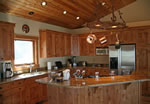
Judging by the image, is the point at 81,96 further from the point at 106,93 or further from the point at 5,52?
the point at 5,52

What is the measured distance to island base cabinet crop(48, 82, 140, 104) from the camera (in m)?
2.74

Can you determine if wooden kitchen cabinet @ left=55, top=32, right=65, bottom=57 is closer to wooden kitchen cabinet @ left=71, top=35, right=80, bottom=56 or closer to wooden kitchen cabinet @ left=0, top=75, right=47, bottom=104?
wooden kitchen cabinet @ left=71, top=35, right=80, bottom=56

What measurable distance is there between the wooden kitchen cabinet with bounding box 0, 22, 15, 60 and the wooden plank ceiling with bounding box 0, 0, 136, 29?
0.60 meters

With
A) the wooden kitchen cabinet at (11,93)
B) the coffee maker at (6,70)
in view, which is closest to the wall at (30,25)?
the coffee maker at (6,70)

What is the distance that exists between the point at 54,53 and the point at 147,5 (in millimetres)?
4279

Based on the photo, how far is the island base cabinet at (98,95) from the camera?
2742mm

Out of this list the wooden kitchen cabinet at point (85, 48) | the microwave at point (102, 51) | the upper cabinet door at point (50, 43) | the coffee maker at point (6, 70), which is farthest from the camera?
the wooden kitchen cabinet at point (85, 48)

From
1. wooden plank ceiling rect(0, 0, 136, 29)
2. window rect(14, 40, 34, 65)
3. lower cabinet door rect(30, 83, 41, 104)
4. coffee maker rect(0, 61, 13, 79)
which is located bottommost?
lower cabinet door rect(30, 83, 41, 104)

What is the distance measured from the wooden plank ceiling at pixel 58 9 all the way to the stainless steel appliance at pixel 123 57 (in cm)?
174

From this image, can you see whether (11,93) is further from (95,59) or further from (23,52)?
(95,59)

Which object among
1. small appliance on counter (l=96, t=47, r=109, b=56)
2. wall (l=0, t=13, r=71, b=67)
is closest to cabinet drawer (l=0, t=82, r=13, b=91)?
wall (l=0, t=13, r=71, b=67)

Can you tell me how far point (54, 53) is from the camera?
5.48 metres

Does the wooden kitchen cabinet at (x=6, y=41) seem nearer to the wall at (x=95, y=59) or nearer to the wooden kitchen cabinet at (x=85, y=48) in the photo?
the wooden kitchen cabinet at (x=85, y=48)

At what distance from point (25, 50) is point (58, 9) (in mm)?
1930
